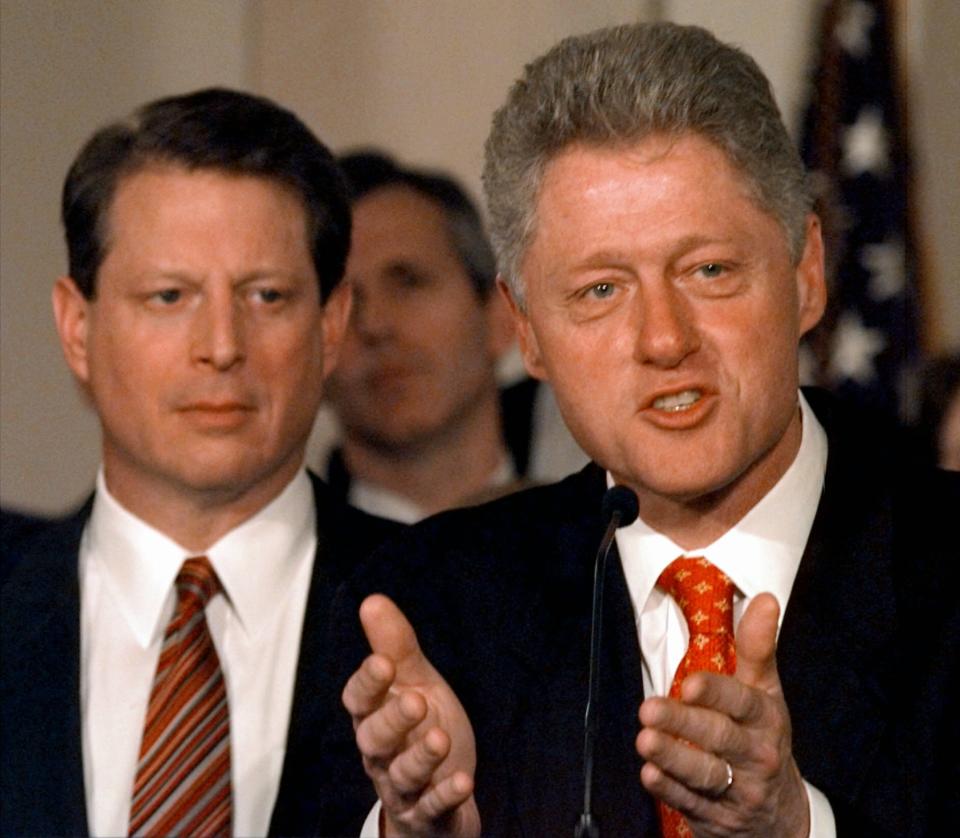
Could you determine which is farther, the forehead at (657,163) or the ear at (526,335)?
the ear at (526,335)

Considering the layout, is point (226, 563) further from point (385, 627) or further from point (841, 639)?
point (841, 639)

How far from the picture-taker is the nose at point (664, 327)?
2049 mm

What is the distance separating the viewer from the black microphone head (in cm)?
194

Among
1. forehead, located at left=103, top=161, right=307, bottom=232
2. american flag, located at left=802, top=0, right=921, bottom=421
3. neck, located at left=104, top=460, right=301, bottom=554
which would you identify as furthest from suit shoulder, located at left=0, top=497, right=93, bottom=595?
american flag, located at left=802, top=0, right=921, bottom=421

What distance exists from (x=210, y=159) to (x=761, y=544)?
115 cm

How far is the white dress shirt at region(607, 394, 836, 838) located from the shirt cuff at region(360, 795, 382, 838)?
1.15ft

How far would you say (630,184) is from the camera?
83.1 inches

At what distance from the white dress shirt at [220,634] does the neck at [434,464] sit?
1.40 metres

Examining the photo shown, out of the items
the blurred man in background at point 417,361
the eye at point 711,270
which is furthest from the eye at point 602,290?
the blurred man in background at point 417,361

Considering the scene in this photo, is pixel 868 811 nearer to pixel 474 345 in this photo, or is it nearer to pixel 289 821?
pixel 289 821

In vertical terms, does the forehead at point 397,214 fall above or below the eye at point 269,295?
above

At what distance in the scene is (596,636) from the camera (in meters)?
1.82

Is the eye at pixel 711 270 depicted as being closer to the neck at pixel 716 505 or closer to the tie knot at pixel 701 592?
the neck at pixel 716 505

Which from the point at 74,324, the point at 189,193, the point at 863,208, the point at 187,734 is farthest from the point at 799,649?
the point at 863,208
